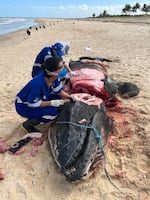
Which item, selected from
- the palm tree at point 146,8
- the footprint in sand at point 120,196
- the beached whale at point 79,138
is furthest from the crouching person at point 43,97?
the palm tree at point 146,8

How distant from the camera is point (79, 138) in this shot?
3.80 metres

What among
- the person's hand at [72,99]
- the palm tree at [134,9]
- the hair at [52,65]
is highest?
the hair at [52,65]

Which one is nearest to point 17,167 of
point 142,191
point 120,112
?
point 142,191

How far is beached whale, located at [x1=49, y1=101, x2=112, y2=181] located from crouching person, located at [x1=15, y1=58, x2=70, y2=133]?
0.20 metres

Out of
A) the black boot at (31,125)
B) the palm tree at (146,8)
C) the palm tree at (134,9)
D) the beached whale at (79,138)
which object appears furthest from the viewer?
the palm tree at (134,9)

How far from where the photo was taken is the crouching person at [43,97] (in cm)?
402

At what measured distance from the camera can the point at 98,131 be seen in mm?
4043

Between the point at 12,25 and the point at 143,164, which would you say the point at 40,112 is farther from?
the point at 12,25

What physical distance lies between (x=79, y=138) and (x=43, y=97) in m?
0.92

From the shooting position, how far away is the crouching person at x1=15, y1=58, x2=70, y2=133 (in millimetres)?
4021

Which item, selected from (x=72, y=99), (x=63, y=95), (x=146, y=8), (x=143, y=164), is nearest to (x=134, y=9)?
(x=146, y=8)

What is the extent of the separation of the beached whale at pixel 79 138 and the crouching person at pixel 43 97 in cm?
20

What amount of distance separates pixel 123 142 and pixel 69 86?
184 cm

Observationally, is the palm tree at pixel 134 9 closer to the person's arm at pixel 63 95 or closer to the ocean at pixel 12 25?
the ocean at pixel 12 25
